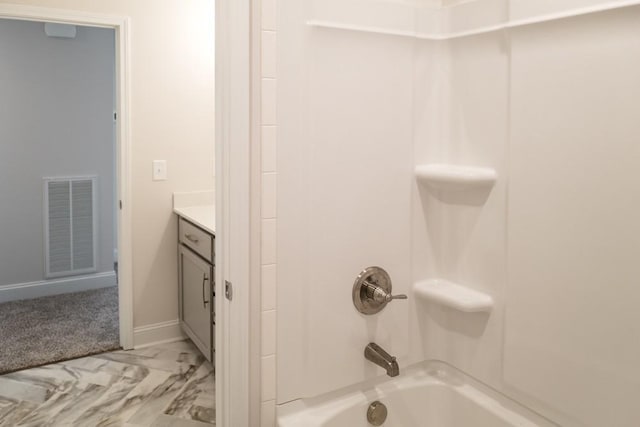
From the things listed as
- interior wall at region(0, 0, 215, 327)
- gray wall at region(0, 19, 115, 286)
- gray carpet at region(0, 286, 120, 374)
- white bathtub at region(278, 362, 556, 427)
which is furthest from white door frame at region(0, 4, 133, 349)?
white bathtub at region(278, 362, 556, 427)

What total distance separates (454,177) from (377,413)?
829 mm

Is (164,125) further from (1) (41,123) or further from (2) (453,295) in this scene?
(2) (453,295)

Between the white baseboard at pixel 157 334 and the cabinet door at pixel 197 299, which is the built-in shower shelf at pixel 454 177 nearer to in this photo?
the cabinet door at pixel 197 299

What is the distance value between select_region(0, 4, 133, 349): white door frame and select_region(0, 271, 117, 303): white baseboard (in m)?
1.34

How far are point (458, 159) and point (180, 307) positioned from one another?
225 centimetres

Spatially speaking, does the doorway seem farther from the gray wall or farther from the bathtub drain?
the bathtub drain

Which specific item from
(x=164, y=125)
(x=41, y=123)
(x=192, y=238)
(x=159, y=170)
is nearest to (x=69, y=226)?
(x=41, y=123)

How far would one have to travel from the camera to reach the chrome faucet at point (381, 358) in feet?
5.13

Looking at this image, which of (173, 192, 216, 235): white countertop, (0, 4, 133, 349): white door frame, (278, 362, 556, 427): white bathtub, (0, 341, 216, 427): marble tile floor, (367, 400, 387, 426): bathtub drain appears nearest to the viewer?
(278, 362, 556, 427): white bathtub

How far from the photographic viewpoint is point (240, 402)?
1490mm

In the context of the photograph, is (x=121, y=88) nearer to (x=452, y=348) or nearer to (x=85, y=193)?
(x=85, y=193)

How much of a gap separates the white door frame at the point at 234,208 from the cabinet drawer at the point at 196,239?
1225mm

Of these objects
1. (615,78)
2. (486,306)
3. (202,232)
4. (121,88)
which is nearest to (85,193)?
(121,88)

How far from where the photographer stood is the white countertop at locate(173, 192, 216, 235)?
9.98 ft
